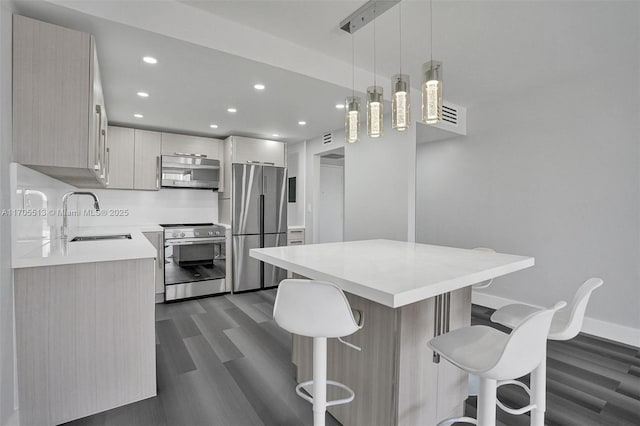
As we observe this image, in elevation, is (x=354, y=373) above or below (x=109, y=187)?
below

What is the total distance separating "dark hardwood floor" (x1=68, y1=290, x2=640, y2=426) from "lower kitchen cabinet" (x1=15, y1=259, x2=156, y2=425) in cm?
14

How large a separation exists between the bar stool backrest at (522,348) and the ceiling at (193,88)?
2.30 meters

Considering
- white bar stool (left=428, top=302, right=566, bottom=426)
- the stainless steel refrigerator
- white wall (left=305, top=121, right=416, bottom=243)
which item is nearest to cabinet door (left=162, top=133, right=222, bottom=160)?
the stainless steel refrigerator

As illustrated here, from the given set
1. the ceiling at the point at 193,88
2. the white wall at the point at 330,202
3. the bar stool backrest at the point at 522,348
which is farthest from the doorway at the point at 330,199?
the bar stool backrest at the point at 522,348

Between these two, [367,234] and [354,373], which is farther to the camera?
[367,234]

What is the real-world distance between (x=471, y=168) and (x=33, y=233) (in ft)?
14.3

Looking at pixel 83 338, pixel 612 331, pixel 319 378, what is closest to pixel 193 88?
pixel 83 338

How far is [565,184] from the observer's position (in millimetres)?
3158

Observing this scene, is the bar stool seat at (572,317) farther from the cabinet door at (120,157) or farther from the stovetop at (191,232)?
the cabinet door at (120,157)

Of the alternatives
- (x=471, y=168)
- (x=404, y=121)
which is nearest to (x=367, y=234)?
(x=471, y=168)

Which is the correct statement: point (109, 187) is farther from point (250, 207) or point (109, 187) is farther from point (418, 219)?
point (418, 219)

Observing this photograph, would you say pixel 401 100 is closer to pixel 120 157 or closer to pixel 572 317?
pixel 572 317

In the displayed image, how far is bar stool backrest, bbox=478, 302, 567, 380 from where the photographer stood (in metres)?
1.04

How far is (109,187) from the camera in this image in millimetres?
3961
